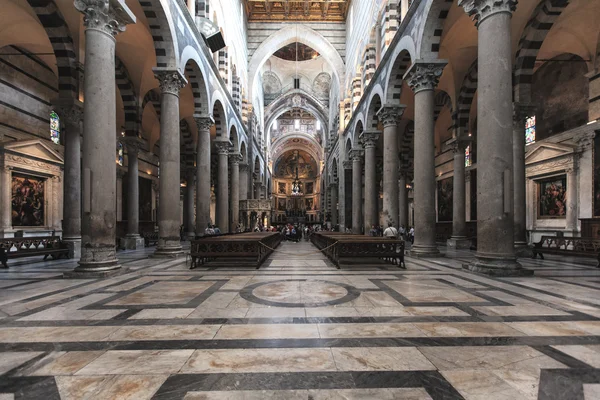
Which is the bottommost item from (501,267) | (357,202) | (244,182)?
(501,267)

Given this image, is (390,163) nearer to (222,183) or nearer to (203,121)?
(203,121)

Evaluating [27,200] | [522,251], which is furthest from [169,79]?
[522,251]

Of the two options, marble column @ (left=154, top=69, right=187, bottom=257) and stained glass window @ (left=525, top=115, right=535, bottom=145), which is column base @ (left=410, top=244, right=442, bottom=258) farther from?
stained glass window @ (left=525, top=115, right=535, bottom=145)

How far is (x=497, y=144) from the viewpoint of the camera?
7684 mm

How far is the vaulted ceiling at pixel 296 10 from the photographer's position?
104 feet

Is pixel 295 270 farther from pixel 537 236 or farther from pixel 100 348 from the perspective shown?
pixel 537 236

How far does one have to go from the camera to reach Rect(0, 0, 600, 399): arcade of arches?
3.01 meters

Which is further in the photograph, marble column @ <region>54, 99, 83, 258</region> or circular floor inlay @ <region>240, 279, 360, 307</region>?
marble column @ <region>54, 99, 83, 258</region>

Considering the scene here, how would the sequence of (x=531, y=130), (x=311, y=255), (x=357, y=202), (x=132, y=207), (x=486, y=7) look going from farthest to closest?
1. (x=357, y=202)
2. (x=132, y=207)
3. (x=531, y=130)
4. (x=311, y=255)
5. (x=486, y=7)

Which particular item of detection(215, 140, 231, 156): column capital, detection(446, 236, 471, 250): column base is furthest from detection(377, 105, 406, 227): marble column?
detection(215, 140, 231, 156): column capital

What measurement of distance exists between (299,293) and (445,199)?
21839mm

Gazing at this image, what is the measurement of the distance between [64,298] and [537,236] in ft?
64.8

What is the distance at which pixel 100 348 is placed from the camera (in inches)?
136

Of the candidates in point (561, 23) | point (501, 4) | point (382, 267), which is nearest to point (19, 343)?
point (382, 267)
